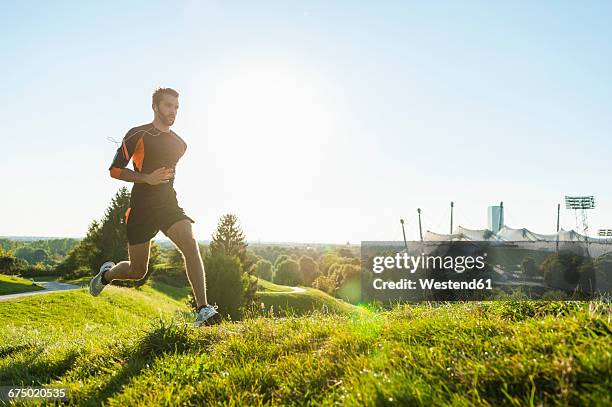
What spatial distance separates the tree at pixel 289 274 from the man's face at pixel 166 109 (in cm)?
8611

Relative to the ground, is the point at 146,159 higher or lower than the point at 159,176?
higher

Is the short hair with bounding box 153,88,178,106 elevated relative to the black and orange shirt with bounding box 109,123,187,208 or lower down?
elevated

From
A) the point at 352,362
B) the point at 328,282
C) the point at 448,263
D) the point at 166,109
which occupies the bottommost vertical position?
the point at 328,282

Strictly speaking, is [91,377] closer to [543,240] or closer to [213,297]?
[213,297]

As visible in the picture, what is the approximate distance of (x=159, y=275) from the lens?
60312mm

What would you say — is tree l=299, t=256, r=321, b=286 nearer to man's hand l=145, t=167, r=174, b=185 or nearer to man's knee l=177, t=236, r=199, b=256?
man's knee l=177, t=236, r=199, b=256

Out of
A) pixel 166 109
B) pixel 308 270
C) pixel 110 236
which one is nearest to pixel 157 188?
pixel 166 109

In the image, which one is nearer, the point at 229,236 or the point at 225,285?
the point at 225,285

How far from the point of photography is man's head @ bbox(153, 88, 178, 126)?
5711 mm

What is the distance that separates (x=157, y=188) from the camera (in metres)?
5.42

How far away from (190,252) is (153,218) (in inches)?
25.6

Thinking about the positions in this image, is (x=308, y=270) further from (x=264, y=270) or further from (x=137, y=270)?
(x=137, y=270)

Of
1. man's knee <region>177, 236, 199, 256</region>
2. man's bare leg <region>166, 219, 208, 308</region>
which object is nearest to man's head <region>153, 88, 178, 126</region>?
man's bare leg <region>166, 219, 208, 308</region>

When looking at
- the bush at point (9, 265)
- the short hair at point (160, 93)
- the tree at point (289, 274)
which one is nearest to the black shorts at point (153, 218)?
the short hair at point (160, 93)
